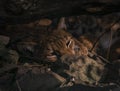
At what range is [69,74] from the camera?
128 inches

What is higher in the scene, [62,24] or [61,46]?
[62,24]

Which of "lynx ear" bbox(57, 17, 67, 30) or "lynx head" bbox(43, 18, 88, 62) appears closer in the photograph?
"lynx head" bbox(43, 18, 88, 62)

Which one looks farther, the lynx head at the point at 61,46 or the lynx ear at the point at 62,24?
the lynx ear at the point at 62,24

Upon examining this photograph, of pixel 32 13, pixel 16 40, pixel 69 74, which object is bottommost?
pixel 69 74

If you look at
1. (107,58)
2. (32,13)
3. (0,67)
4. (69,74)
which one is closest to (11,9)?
(32,13)

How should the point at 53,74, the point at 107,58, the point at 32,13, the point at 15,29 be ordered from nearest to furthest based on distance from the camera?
the point at 53,74 < the point at 32,13 < the point at 107,58 < the point at 15,29

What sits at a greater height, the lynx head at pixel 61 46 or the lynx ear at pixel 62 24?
the lynx ear at pixel 62 24

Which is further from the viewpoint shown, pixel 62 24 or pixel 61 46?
pixel 62 24

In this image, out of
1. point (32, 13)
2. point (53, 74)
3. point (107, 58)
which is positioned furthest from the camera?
point (107, 58)

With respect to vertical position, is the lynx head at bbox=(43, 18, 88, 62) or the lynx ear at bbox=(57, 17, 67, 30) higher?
the lynx ear at bbox=(57, 17, 67, 30)

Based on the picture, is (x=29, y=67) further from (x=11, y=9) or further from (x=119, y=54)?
(x=119, y=54)

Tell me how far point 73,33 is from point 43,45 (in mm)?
515

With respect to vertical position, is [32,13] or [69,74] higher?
[32,13]

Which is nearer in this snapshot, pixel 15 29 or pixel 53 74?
pixel 53 74
